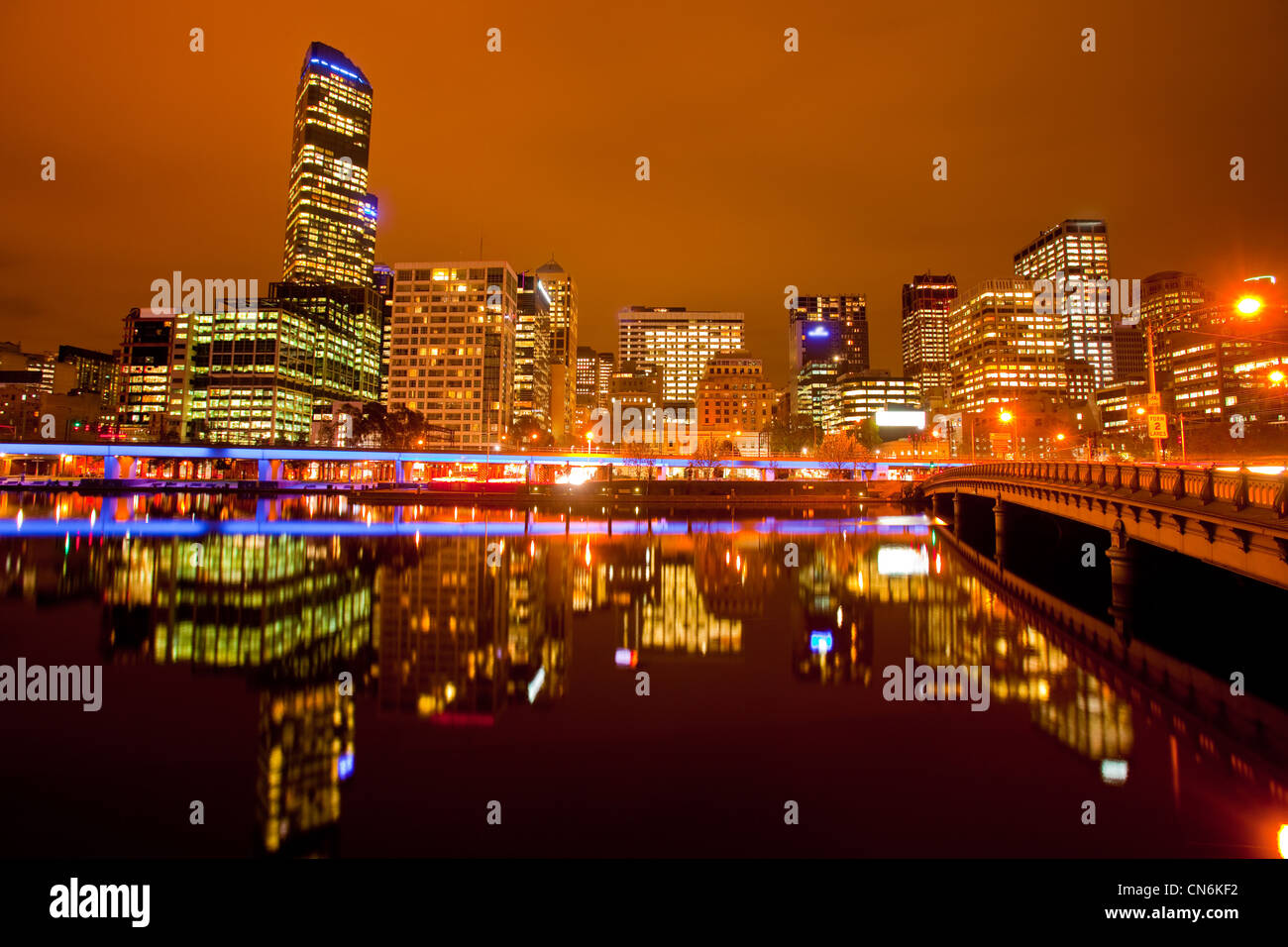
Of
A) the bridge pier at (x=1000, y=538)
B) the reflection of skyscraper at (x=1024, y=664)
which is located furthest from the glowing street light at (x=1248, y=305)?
the bridge pier at (x=1000, y=538)

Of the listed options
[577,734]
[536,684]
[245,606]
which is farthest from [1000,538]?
[245,606]

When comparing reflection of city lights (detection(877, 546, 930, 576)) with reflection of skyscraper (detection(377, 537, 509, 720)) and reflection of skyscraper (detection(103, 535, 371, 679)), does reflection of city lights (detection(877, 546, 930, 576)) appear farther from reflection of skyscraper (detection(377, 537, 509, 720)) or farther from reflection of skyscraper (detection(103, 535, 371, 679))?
reflection of skyscraper (detection(103, 535, 371, 679))

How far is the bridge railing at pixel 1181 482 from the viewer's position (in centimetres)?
1585

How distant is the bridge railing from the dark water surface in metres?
5.75

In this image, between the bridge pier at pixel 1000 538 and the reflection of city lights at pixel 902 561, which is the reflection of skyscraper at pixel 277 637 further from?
the bridge pier at pixel 1000 538

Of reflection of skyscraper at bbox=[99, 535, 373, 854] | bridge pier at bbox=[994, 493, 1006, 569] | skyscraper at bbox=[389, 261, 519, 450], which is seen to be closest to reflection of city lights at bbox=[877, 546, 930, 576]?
bridge pier at bbox=[994, 493, 1006, 569]

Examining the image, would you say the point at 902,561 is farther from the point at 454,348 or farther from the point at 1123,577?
the point at 454,348

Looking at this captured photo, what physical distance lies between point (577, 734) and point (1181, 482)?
2003 cm

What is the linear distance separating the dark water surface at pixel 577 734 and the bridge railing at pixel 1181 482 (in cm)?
575

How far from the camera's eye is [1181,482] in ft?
65.4

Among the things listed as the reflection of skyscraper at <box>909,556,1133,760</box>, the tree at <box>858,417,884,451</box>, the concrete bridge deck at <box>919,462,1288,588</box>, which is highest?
the tree at <box>858,417,884,451</box>

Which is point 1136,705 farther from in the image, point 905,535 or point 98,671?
point 905,535

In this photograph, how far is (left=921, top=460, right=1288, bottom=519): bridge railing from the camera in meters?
15.9
